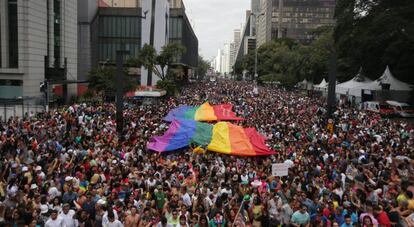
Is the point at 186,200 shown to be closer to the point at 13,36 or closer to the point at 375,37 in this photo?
the point at 13,36

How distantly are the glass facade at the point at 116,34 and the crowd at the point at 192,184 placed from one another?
6415cm

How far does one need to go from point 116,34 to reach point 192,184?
75631mm

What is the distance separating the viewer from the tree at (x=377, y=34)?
41969mm

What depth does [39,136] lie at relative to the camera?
66.4ft

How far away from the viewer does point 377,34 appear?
45.0m

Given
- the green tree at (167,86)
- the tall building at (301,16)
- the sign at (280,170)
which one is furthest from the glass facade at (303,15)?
the sign at (280,170)

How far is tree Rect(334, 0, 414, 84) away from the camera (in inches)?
1652

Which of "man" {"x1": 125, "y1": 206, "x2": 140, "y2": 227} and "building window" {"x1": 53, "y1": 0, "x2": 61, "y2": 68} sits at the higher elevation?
"building window" {"x1": 53, "y1": 0, "x2": 61, "y2": 68}

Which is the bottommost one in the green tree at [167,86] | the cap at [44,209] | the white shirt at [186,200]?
the white shirt at [186,200]

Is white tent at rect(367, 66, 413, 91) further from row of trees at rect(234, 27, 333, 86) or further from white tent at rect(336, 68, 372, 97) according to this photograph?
row of trees at rect(234, 27, 333, 86)

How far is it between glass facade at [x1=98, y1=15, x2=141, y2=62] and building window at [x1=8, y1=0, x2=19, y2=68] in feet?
137

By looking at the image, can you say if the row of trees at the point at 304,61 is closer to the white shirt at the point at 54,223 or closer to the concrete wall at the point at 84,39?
the concrete wall at the point at 84,39

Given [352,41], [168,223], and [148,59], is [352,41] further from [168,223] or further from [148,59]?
[168,223]

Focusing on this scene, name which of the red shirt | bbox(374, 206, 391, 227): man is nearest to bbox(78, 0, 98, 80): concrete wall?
bbox(374, 206, 391, 227): man
